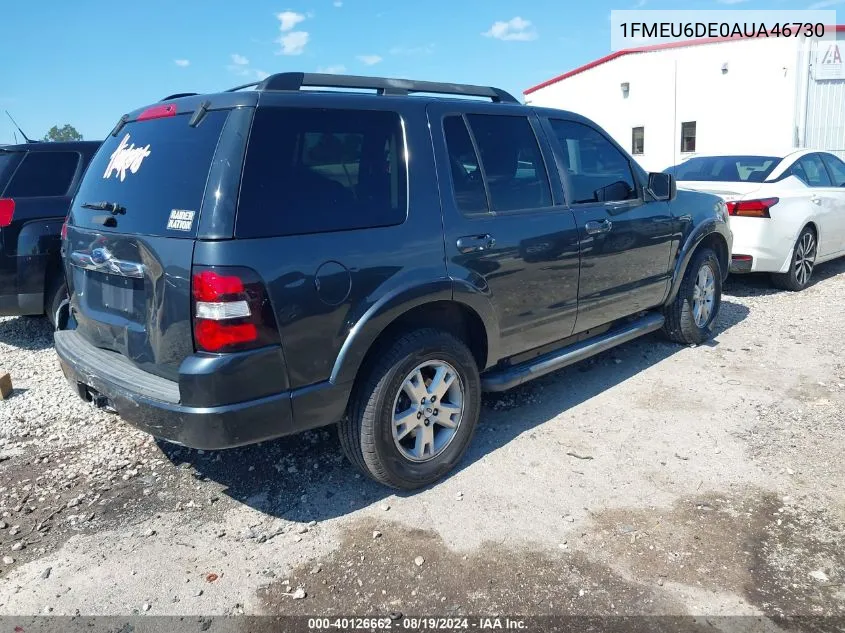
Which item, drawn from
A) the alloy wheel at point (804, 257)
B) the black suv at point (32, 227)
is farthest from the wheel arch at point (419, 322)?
the alloy wheel at point (804, 257)

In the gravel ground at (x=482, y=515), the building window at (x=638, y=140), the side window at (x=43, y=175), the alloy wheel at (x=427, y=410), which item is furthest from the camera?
the building window at (x=638, y=140)

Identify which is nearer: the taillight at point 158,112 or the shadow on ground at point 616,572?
the shadow on ground at point 616,572

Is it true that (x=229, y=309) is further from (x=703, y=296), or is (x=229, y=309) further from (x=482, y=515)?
(x=703, y=296)

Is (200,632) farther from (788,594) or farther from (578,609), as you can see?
(788,594)

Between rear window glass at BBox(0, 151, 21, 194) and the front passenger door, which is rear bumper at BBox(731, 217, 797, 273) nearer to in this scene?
the front passenger door

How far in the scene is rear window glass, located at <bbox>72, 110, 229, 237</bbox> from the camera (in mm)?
2773

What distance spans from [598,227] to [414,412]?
186cm

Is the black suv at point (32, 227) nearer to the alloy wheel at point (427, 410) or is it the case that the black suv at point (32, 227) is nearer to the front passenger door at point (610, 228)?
the alloy wheel at point (427, 410)

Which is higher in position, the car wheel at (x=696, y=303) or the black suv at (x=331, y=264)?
the black suv at (x=331, y=264)

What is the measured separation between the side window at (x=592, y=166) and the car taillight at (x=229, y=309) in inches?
91.0

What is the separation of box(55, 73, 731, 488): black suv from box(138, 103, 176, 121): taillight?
0.02 m

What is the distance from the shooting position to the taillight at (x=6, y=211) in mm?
5457

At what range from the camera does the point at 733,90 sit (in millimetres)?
17906

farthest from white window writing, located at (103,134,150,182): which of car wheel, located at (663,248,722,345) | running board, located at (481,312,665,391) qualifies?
car wheel, located at (663,248,722,345)
